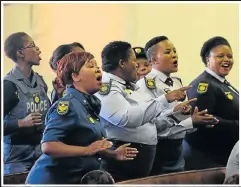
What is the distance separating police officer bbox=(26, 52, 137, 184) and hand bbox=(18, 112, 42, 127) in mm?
57

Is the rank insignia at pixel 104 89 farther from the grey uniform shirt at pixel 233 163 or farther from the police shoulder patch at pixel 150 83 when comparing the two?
the grey uniform shirt at pixel 233 163

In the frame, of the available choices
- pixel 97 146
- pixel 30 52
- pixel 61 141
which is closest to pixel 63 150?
pixel 61 141

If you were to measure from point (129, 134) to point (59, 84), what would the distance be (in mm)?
450

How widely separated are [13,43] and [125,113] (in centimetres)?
69

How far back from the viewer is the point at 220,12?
10.1 ft

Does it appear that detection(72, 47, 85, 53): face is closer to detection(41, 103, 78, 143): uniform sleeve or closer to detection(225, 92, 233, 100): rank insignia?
detection(41, 103, 78, 143): uniform sleeve

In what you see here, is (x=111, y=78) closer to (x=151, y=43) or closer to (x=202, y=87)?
(x=151, y=43)

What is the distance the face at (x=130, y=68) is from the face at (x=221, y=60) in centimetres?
40

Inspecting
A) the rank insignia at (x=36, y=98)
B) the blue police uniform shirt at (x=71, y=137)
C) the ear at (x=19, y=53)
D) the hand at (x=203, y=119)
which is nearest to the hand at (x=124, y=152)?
the blue police uniform shirt at (x=71, y=137)

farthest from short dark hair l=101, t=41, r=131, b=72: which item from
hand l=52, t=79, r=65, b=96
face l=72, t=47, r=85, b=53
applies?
hand l=52, t=79, r=65, b=96

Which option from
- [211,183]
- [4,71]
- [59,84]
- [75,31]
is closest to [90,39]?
[75,31]

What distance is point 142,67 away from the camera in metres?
3.14

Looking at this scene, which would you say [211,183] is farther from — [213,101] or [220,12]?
[220,12]

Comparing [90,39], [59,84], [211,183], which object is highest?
[90,39]
